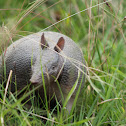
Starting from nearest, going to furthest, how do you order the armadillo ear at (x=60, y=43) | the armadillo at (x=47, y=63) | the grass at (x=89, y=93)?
1. the grass at (x=89, y=93)
2. the armadillo at (x=47, y=63)
3. the armadillo ear at (x=60, y=43)

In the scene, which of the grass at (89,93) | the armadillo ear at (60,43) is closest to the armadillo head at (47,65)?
the armadillo ear at (60,43)

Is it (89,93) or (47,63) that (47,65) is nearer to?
(47,63)

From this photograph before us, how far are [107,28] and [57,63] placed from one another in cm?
320

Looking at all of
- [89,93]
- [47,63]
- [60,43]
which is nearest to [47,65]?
[47,63]

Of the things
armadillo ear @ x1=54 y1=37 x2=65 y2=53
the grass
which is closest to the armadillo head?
armadillo ear @ x1=54 y1=37 x2=65 y2=53

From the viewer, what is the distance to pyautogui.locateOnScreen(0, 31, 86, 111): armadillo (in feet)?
9.31

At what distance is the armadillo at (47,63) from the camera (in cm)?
284

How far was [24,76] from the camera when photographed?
3.42 m

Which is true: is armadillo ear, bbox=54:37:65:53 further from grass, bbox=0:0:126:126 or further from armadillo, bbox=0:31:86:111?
grass, bbox=0:0:126:126

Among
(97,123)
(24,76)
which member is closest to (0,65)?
(24,76)

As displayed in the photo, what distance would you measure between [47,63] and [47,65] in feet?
0.07

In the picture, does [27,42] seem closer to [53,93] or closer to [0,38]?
[0,38]

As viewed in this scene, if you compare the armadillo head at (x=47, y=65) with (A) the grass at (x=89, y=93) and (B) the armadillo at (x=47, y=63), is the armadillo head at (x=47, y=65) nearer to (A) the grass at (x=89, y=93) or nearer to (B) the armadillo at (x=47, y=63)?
(B) the armadillo at (x=47, y=63)

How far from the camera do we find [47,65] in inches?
113
